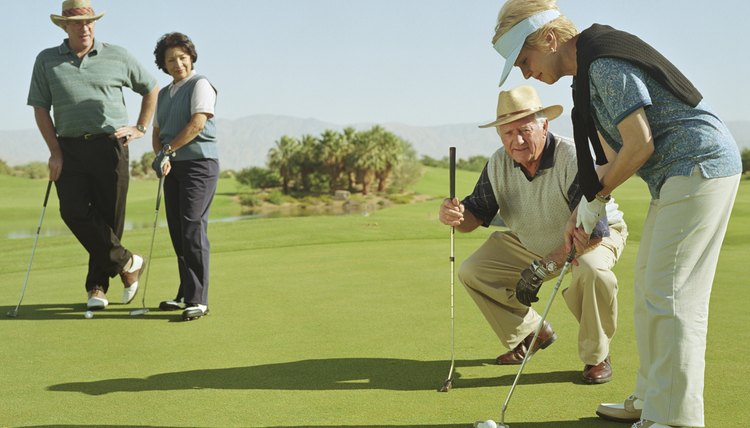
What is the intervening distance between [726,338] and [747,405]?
1.23 m

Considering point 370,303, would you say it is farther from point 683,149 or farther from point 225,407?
point 683,149

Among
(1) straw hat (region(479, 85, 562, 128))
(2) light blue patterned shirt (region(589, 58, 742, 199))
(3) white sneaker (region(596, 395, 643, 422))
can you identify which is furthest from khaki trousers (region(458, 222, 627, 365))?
(2) light blue patterned shirt (region(589, 58, 742, 199))

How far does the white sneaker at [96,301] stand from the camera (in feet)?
19.5

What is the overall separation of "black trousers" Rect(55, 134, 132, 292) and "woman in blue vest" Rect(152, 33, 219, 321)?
49cm

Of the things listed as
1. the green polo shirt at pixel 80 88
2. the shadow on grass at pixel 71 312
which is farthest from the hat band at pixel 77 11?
the shadow on grass at pixel 71 312

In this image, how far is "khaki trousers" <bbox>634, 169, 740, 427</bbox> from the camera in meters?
2.82

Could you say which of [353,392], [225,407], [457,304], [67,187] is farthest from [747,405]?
[67,187]

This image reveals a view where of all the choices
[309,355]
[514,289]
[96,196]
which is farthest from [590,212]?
[96,196]

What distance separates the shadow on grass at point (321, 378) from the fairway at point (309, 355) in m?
0.01

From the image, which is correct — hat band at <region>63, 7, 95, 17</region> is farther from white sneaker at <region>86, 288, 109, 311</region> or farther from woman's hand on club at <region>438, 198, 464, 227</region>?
woman's hand on club at <region>438, 198, 464, 227</region>

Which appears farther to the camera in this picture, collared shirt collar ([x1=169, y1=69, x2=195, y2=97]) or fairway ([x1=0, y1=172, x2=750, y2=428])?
collared shirt collar ([x1=169, y1=69, x2=195, y2=97])

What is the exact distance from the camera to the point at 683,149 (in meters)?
2.82

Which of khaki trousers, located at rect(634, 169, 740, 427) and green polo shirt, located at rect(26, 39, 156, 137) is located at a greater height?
green polo shirt, located at rect(26, 39, 156, 137)

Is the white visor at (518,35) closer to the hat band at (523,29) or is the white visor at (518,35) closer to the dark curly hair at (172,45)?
the hat band at (523,29)
